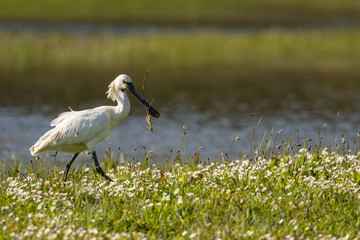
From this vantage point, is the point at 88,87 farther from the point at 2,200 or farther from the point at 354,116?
the point at 2,200

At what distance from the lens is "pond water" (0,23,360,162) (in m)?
17.0

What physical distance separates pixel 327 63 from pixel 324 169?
24448 mm

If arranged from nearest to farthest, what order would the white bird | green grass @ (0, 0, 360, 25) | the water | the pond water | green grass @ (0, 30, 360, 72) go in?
the white bird < the water < the pond water < green grass @ (0, 30, 360, 72) < green grass @ (0, 0, 360, 25)

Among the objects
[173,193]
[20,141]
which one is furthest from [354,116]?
[173,193]

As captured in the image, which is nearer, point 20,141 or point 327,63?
point 20,141

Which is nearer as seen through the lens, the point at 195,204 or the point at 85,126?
the point at 195,204

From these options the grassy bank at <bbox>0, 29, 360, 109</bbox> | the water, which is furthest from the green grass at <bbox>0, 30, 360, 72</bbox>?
the water

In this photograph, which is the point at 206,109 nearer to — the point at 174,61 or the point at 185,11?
the point at 174,61

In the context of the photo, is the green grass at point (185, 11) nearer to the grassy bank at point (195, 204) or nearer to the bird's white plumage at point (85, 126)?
the bird's white plumage at point (85, 126)

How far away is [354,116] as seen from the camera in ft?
66.6

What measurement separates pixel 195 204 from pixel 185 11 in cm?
6038

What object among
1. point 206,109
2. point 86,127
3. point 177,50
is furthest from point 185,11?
point 86,127

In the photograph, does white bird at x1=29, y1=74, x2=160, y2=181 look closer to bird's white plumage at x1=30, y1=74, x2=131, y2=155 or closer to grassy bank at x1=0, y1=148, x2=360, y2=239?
bird's white plumage at x1=30, y1=74, x2=131, y2=155

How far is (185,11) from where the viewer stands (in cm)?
6650
